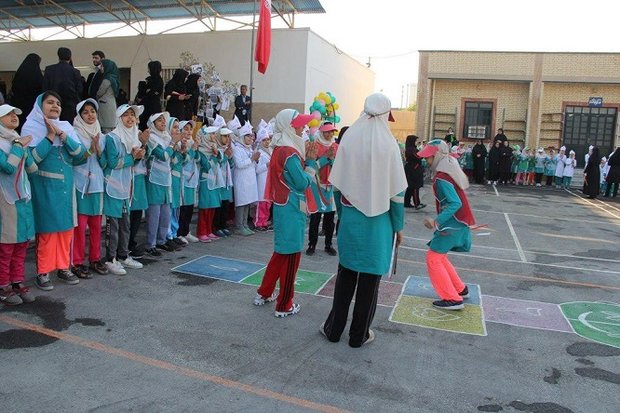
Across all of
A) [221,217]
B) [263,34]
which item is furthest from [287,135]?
[263,34]

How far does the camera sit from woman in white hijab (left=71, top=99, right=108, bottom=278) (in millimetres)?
5867

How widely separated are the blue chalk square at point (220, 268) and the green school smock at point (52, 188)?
1643mm

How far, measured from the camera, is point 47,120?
5258mm

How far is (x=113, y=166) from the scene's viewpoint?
20.1 feet

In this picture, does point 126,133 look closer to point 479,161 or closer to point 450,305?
point 450,305

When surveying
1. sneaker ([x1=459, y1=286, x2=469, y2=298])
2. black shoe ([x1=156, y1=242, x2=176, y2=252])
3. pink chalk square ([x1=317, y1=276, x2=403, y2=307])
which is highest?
black shoe ([x1=156, y1=242, x2=176, y2=252])

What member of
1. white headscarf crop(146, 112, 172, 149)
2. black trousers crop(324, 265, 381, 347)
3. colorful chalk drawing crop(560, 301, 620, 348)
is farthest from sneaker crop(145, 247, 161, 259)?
colorful chalk drawing crop(560, 301, 620, 348)

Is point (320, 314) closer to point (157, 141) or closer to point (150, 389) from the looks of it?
point (150, 389)

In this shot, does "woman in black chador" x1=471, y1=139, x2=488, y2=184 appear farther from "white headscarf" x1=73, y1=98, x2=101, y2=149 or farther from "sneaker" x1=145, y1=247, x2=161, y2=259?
"white headscarf" x1=73, y1=98, x2=101, y2=149

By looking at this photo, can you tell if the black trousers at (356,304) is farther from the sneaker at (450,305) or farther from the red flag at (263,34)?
the red flag at (263,34)

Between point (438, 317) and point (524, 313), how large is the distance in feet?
3.32

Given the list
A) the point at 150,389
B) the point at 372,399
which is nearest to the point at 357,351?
the point at 372,399

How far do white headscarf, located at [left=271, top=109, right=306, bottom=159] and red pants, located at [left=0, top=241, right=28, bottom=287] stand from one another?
8.84 feet

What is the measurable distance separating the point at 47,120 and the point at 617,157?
19.8 metres
